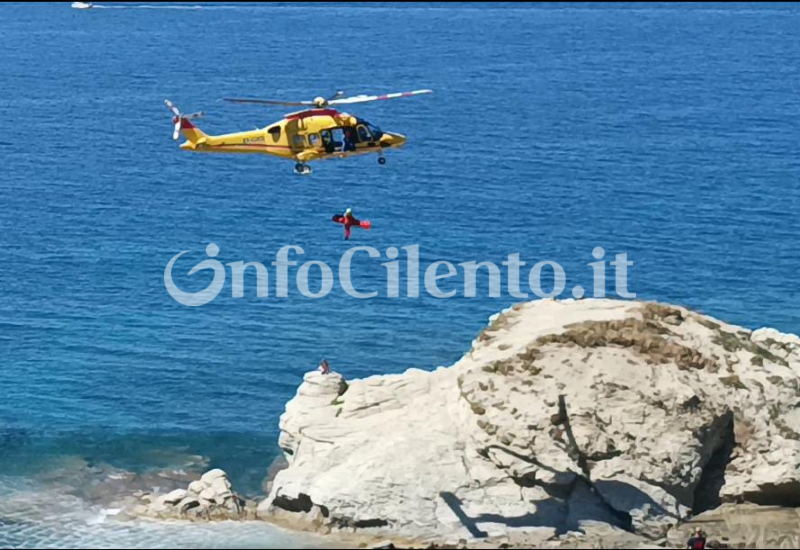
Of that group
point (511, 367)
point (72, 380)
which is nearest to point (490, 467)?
point (511, 367)

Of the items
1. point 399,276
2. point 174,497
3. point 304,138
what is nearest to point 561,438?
point 174,497

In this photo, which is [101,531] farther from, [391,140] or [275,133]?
[391,140]

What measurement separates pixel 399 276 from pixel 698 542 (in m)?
45.9

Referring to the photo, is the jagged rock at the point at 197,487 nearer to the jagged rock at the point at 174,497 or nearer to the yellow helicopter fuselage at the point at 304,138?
the jagged rock at the point at 174,497

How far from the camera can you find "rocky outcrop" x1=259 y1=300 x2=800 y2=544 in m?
82.5

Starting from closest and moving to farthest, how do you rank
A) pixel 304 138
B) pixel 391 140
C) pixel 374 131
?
1. pixel 304 138
2. pixel 374 131
3. pixel 391 140

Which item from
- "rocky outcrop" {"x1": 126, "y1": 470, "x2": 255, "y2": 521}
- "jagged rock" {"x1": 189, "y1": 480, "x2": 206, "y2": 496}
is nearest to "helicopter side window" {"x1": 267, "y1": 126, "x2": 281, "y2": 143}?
"rocky outcrop" {"x1": 126, "y1": 470, "x2": 255, "y2": 521}

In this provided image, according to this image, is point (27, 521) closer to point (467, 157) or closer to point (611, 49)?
point (467, 157)

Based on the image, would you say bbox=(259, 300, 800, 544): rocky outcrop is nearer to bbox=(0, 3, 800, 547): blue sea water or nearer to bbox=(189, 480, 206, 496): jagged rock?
bbox=(189, 480, 206, 496): jagged rock

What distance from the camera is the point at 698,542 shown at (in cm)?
8000

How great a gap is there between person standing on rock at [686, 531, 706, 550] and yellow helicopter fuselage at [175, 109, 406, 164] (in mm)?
28223

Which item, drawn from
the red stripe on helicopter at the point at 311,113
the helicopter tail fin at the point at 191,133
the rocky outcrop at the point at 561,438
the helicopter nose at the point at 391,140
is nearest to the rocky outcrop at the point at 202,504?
the rocky outcrop at the point at 561,438

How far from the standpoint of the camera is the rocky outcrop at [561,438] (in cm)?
8250

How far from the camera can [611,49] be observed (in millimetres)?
198500
